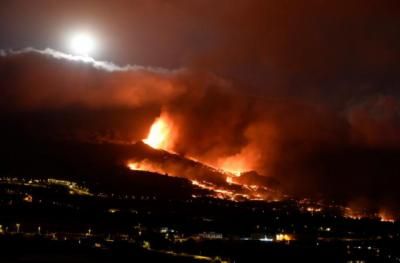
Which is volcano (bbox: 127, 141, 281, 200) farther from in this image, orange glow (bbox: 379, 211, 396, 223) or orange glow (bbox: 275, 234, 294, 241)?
orange glow (bbox: 275, 234, 294, 241)

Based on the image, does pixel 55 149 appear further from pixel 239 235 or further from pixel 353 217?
pixel 239 235

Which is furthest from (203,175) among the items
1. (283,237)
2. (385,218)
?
(283,237)

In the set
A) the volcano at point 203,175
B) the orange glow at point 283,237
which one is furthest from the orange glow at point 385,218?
the orange glow at point 283,237

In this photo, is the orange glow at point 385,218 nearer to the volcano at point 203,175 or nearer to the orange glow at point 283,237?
the volcano at point 203,175

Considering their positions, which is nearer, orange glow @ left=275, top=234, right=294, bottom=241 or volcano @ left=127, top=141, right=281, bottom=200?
orange glow @ left=275, top=234, right=294, bottom=241

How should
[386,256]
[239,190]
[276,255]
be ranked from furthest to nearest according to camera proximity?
[239,190]
[386,256]
[276,255]

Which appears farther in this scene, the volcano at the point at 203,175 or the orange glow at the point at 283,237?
the volcano at the point at 203,175

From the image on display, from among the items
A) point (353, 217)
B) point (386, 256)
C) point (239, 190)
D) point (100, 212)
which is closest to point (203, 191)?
point (239, 190)

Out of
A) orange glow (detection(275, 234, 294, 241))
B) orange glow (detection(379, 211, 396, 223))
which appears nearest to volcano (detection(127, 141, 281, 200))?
orange glow (detection(379, 211, 396, 223))

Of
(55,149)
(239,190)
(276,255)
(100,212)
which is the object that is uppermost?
(55,149)

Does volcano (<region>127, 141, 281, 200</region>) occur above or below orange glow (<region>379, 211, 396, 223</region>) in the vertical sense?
above

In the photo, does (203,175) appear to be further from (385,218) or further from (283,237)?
(283,237)

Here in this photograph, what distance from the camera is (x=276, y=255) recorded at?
93.8 meters

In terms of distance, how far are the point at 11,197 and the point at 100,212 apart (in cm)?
1509
